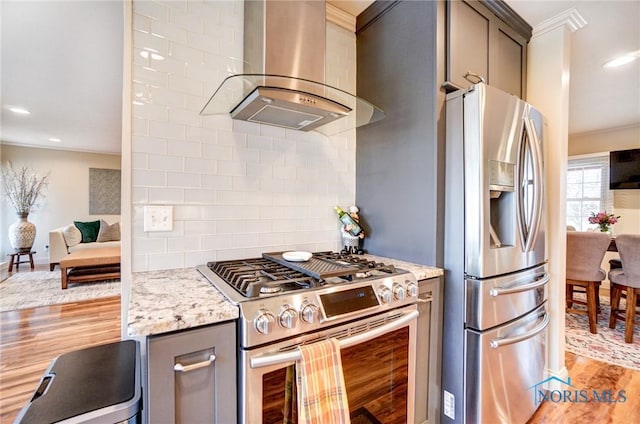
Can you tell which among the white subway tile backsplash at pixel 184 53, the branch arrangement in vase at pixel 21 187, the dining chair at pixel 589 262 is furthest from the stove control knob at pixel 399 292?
the branch arrangement in vase at pixel 21 187

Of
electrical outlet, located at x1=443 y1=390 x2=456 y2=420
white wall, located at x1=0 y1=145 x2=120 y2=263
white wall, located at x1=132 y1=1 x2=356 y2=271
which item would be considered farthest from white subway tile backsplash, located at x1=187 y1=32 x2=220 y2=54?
A: white wall, located at x1=0 y1=145 x2=120 y2=263

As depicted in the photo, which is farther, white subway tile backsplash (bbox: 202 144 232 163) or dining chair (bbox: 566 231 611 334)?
dining chair (bbox: 566 231 611 334)

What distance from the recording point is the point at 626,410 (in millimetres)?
1765

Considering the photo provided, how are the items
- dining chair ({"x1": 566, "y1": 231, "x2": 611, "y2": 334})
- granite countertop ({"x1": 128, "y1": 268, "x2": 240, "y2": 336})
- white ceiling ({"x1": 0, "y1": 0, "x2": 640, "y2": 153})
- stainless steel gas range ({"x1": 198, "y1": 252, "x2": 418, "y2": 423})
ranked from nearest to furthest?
granite countertop ({"x1": 128, "y1": 268, "x2": 240, "y2": 336}) → stainless steel gas range ({"x1": 198, "y1": 252, "x2": 418, "y2": 423}) → white ceiling ({"x1": 0, "y1": 0, "x2": 640, "y2": 153}) → dining chair ({"x1": 566, "y1": 231, "x2": 611, "y2": 334})

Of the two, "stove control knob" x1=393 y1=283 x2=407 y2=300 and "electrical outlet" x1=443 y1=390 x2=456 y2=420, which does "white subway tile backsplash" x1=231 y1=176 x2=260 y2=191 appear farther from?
"electrical outlet" x1=443 y1=390 x2=456 y2=420

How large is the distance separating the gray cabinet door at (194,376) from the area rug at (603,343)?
3.00 meters

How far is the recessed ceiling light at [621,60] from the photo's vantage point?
7.84ft

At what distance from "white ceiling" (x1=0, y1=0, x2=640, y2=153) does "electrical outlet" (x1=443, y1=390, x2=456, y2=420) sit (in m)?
2.33

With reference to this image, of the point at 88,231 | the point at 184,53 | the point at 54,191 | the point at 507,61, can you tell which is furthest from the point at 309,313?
the point at 54,191

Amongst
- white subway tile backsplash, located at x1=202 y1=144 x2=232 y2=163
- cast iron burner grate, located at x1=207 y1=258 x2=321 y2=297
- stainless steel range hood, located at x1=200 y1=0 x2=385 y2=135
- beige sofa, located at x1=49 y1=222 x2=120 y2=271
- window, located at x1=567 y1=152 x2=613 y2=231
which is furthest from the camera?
beige sofa, located at x1=49 y1=222 x2=120 y2=271

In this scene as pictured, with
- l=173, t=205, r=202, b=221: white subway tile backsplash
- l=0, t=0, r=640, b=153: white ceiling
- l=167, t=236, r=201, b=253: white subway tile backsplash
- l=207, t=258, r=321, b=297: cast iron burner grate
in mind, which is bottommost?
l=207, t=258, r=321, b=297: cast iron burner grate

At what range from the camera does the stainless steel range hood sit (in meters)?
1.27

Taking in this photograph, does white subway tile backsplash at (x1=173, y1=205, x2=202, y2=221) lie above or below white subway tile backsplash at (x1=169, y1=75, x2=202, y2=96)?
below

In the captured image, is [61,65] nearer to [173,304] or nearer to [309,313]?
[173,304]
